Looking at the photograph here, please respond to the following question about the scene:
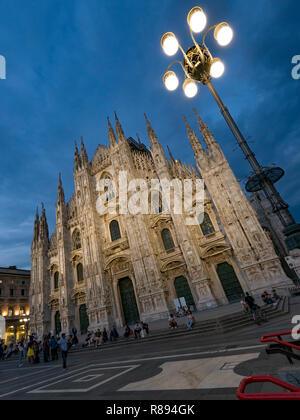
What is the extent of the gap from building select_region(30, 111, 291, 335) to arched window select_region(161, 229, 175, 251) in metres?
0.10

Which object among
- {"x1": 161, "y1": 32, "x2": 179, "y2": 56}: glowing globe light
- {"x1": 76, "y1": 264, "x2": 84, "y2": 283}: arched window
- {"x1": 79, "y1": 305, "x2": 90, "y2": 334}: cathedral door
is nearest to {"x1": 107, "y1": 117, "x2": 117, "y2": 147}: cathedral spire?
{"x1": 76, "y1": 264, "x2": 84, "y2": 283}: arched window

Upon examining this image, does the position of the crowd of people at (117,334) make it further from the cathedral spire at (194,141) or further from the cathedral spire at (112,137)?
the cathedral spire at (112,137)

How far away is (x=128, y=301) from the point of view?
2064 centimetres

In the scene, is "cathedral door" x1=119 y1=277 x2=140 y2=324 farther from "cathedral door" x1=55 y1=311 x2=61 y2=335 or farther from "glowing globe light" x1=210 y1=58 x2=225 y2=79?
"glowing globe light" x1=210 y1=58 x2=225 y2=79

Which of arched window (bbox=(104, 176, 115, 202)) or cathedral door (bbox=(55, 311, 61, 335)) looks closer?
cathedral door (bbox=(55, 311, 61, 335))

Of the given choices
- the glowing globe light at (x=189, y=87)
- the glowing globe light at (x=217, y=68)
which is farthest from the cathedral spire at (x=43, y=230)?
the glowing globe light at (x=217, y=68)

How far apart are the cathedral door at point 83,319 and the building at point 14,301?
15414 millimetres

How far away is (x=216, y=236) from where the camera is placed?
17.0 metres

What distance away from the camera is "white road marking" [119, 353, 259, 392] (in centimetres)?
351

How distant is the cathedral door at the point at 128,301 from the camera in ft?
65.3

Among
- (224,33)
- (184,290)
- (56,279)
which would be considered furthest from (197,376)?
(56,279)

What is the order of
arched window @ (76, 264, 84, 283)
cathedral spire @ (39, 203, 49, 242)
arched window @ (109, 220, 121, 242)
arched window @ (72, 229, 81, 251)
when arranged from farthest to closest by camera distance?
cathedral spire @ (39, 203, 49, 242)
arched window @ (72, 229, 81, 251)
arched window @ (76, 264, 84, 283)
arched window @ (109, 220, 121, 242)

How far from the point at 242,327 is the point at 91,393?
700cm
